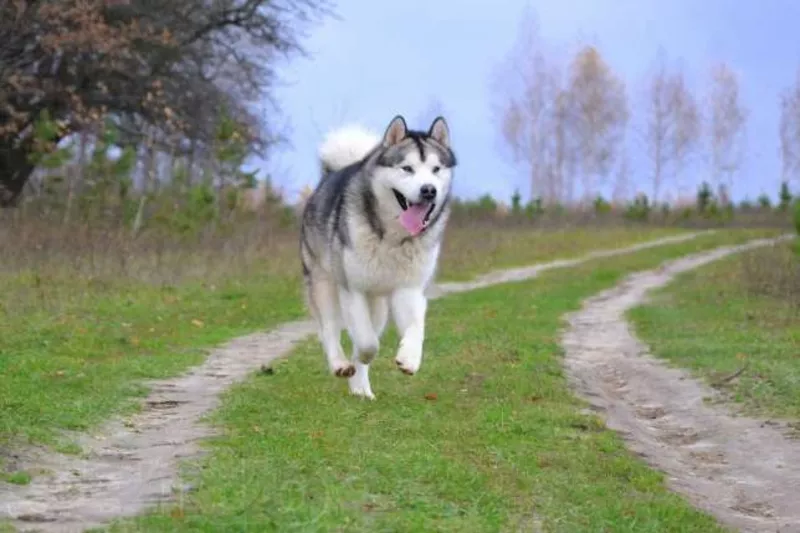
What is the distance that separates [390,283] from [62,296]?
29.5 ft

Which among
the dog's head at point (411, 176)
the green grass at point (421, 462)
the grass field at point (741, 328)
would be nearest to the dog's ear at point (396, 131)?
the dog's head at point (411, 176)

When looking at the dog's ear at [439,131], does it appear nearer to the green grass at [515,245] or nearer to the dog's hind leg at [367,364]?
the dog's hind leg at [367,364]

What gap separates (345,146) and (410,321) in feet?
6.77

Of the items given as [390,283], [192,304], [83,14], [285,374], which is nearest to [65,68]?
[83,14]

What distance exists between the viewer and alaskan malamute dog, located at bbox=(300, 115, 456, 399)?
29.0ft

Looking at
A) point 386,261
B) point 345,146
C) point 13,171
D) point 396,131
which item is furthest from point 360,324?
point 13,171

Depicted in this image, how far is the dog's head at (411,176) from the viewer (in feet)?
28.8

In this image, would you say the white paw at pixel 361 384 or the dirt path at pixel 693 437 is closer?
the dirt path at pixel 693 437

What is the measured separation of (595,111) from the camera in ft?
276

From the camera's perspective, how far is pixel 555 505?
607 cm

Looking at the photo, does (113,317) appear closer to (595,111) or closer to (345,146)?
(345,146)

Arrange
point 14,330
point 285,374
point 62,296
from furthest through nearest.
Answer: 1. point 62,296
2. point 14,330
3. point 285,374

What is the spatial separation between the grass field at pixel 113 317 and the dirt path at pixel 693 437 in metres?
3.57

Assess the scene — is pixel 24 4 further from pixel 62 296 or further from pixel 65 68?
pixel 62 296
